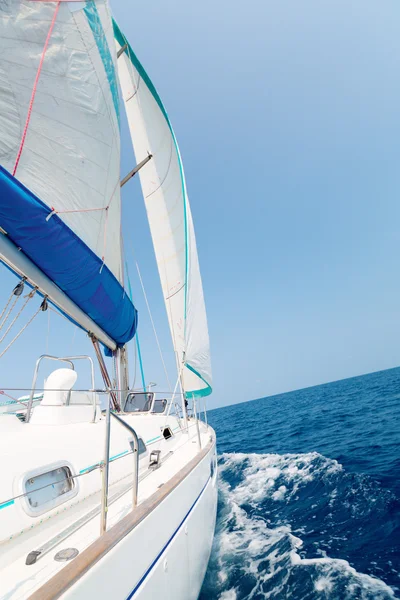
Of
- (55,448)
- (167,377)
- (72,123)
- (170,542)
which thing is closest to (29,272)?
(72,123)

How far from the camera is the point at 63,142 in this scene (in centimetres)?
348

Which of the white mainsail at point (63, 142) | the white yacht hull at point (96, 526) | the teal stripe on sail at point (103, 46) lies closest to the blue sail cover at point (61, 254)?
the white mainsail at point (63, 142)

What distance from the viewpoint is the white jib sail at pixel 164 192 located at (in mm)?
6406

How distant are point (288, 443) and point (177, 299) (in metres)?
7.52

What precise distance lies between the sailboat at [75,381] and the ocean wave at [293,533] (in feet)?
2.13

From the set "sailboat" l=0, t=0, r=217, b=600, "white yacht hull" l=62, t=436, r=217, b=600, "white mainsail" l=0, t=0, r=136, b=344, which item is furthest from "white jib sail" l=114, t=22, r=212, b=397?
"white yacht hull" l=62, t=436, r=217, b=600

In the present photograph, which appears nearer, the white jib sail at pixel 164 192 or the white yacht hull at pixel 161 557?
the white yacht hull at pixel 161 557

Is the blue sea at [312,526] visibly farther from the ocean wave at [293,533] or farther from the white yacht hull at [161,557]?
the white yacht hull at [161,557]

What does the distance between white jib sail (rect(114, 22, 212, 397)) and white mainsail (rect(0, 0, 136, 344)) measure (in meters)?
2.33

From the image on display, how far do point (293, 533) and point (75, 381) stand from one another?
399cm

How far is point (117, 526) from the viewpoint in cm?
166

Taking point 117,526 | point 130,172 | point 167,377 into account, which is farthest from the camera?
point 130,172

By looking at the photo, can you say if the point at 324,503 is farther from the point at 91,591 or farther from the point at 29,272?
the point at 29,272

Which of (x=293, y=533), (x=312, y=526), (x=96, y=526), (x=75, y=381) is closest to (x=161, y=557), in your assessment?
(x=96, y=526)
